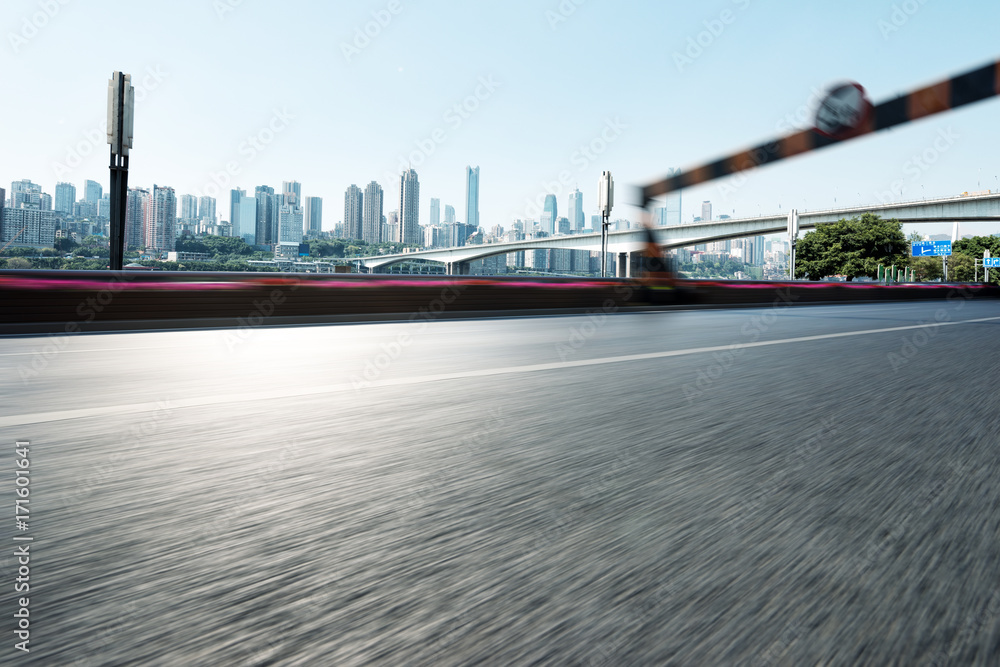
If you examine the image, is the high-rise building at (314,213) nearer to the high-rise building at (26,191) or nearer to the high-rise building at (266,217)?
the high-rise building at (266,217)

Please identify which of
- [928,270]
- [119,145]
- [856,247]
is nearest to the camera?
[119,145]

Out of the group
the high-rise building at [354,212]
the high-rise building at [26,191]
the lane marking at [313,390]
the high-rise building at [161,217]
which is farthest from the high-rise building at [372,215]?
the lane marking at [313,390]

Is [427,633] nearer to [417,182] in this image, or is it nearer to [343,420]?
[343,420]

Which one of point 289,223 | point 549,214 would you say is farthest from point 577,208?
point 289,223

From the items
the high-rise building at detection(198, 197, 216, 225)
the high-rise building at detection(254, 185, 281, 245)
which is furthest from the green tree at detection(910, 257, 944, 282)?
the high-rise building at detection(198, 197, 216, 225)

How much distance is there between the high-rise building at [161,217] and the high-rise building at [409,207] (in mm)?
72086

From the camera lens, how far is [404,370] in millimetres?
6965

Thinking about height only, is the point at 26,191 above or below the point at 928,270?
below

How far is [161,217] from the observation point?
1363 inches

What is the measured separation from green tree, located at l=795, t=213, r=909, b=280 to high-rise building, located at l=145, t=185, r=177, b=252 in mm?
66046

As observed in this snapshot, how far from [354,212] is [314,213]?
8.44 metres

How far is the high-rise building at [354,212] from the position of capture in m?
124

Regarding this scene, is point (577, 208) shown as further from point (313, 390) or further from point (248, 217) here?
point (313, 390)

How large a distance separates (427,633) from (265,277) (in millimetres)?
14394
